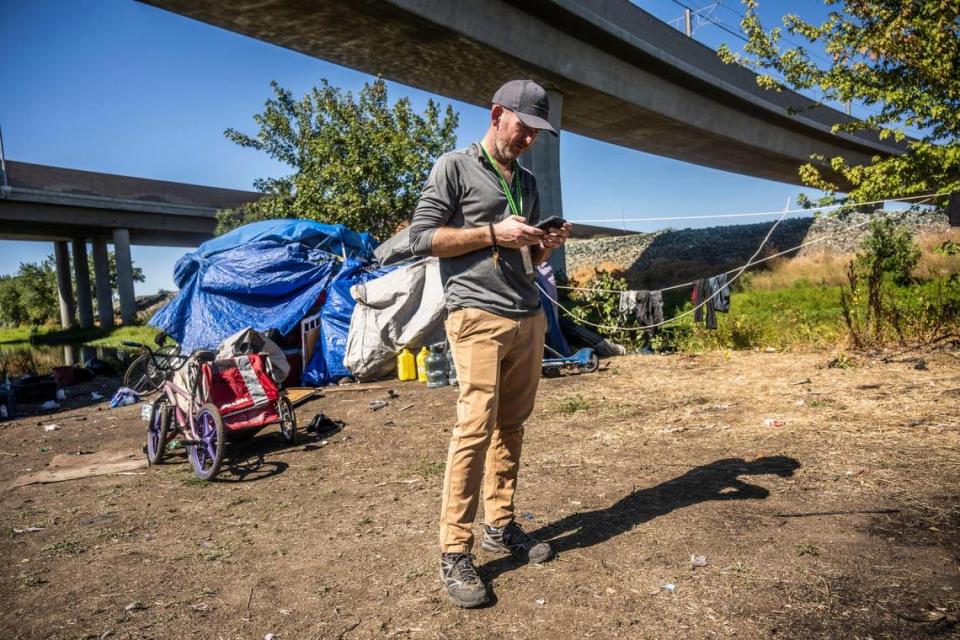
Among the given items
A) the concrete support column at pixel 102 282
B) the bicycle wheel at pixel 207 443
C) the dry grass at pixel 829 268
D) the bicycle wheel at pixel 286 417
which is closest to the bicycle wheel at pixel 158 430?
the bicycle wheel at pixel 207 443

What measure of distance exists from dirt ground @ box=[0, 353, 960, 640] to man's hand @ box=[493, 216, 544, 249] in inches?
63.1

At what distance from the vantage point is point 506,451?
3.14 m

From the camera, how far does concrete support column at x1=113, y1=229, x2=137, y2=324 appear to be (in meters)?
33.6

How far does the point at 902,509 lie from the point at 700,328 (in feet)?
23.2

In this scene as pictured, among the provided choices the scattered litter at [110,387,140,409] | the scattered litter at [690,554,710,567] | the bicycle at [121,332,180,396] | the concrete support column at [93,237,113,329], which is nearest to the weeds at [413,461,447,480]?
the scattered litter at [690,554,710,567]

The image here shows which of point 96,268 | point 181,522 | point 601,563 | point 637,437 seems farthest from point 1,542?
point 96,268

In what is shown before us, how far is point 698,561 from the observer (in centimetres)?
302

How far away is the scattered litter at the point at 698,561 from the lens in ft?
9.80

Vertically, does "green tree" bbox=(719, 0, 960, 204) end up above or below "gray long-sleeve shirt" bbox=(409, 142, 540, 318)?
above

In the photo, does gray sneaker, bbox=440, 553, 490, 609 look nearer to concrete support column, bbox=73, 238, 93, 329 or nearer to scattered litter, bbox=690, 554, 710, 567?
scattered litter, bbox=690, 554, 710, 567

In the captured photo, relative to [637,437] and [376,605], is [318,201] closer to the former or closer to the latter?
[637,437]

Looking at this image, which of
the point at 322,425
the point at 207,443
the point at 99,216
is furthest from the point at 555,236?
the point at 99,216

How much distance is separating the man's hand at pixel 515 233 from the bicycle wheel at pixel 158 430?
4.67 meters

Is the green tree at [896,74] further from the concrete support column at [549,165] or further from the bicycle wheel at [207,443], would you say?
the bicycle wheel at [207,443]
